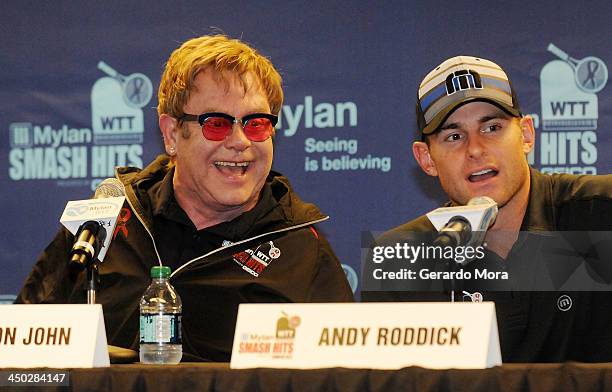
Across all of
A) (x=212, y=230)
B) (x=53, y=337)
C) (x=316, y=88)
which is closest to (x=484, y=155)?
(x=212, y=230)

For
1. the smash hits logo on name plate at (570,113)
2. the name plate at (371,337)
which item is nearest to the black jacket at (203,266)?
the name plate at (371,337)

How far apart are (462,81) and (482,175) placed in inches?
10.7

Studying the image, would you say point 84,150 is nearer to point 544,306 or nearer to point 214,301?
point 214,301

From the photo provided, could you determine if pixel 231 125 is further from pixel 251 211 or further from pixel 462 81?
pixel 462 81

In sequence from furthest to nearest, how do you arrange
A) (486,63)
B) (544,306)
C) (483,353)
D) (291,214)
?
(291,214) < (486,63) < (544,306) < (483,353)

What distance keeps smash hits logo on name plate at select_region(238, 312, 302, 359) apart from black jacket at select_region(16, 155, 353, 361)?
0.92 metres

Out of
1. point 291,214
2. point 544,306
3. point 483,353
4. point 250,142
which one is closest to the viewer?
point 483,353

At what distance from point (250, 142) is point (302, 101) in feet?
3.80

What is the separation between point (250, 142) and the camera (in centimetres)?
318

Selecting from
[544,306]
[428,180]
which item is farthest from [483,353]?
[428,180]

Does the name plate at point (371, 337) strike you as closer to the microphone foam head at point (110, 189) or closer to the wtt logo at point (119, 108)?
the microphone foam head at point (110, 189)

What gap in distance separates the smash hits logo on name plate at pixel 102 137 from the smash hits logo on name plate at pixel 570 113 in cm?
169

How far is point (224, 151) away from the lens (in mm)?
3199

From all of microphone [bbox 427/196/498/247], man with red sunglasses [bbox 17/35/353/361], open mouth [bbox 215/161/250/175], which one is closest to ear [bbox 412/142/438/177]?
A: man with red sunglasses [bbox 17/35/353/361]
